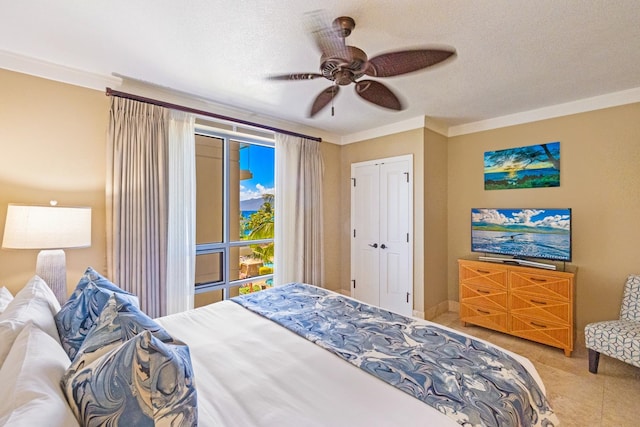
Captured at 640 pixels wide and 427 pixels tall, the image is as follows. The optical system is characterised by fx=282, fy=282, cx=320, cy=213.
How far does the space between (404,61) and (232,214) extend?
2.69m

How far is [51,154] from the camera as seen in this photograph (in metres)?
2.28

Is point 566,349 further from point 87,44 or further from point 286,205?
point 87,44

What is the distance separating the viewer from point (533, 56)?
215 cm

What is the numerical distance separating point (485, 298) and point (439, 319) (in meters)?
0.69

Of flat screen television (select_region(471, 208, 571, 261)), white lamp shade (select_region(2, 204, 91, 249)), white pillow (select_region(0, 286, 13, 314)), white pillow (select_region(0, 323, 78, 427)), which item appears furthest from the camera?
flat screen television (select_region(471, 208, 571, 261))

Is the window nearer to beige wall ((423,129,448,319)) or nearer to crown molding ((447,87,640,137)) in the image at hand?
beige wall ((423,129,448,319))

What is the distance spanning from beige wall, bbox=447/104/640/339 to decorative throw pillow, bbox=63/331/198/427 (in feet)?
12.6

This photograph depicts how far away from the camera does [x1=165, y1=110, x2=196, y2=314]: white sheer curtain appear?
2.80 metres

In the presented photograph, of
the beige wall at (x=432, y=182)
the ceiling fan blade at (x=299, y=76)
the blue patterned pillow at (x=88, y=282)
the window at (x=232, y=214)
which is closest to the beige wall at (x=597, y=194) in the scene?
the beige wall at (x=432, y=182)

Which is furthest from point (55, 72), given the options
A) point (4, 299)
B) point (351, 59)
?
point (351, 59)

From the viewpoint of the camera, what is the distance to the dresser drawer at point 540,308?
273 cm

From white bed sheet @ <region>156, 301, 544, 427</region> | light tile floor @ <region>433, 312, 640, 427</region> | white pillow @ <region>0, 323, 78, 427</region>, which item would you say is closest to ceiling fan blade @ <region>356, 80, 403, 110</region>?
white bed sheet @ <region>156, 301, 544, 427</region>

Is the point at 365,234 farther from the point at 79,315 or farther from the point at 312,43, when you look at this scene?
the point at 79,315

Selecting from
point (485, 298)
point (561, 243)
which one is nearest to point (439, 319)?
point (485, 298)
